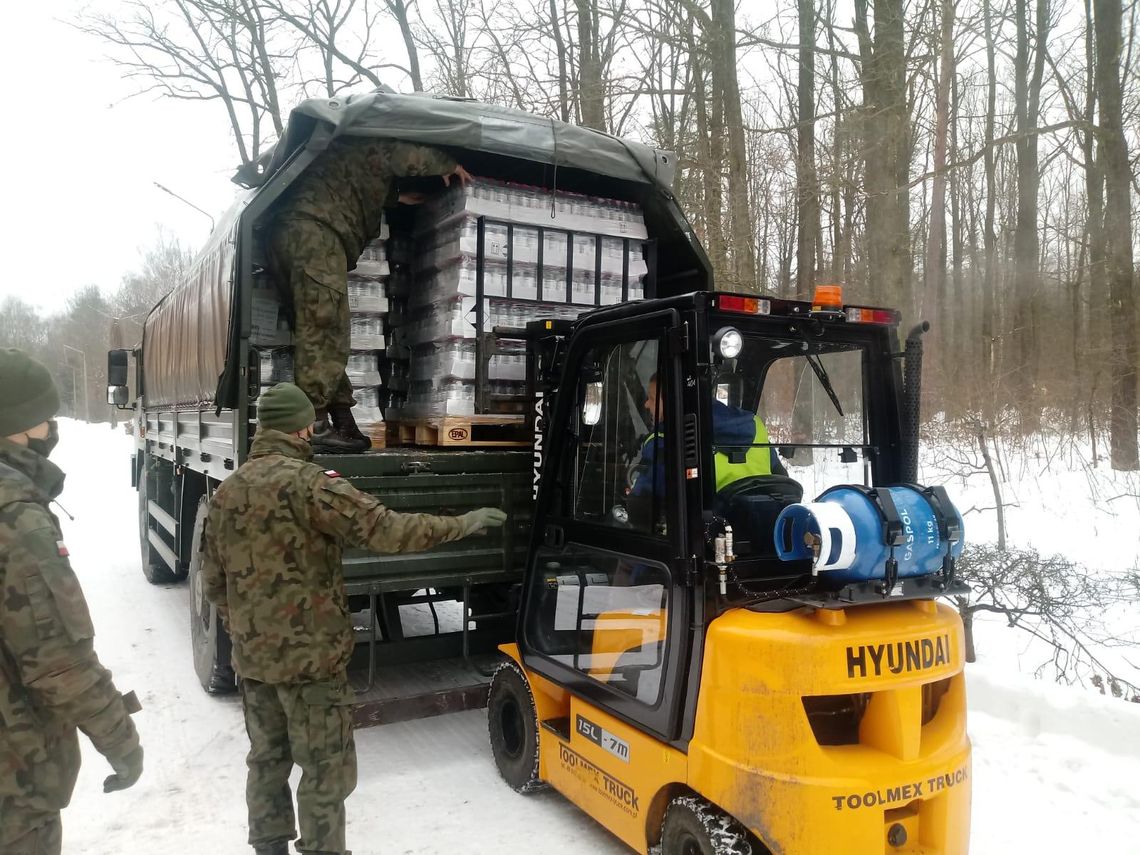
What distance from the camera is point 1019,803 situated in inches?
146

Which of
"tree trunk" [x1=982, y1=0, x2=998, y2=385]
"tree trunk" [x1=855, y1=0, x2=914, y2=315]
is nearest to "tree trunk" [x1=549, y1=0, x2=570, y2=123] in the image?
"tree trunk" [x1=855, y1=0, x2=914, y2=315]

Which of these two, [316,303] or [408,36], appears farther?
[408,36]

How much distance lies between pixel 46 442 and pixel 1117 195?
45.6ft

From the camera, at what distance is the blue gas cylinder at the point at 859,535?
262 centimetres

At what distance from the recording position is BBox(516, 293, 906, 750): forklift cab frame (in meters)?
2.88

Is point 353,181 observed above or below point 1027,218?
below

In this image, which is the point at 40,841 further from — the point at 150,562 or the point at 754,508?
the point at 150,562

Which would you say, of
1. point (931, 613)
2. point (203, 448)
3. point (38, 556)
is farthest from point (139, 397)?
point (931, 613)

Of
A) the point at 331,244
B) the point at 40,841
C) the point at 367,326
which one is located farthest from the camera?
the point at 367,326

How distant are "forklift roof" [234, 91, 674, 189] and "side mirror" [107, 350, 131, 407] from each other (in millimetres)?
6778

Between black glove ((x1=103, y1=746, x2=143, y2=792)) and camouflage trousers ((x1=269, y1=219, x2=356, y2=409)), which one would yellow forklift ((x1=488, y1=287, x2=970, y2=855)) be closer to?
camouflage trousers ((x1=269, y1=219, x2=356, y2=409))

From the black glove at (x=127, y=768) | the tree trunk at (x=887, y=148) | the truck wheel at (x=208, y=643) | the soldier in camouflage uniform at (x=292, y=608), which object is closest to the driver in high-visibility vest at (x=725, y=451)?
the soldier in camouflage uniform at (x=292, y=608)

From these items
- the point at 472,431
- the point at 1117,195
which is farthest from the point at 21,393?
the point at 1117,195

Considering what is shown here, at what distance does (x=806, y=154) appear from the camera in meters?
10.7
